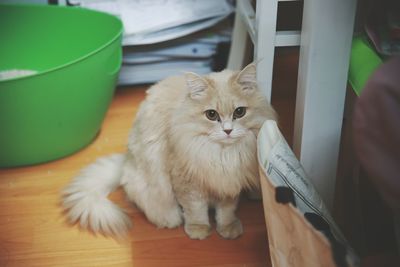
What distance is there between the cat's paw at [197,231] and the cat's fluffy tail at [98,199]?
0.58 ft

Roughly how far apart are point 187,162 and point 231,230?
0.26 m

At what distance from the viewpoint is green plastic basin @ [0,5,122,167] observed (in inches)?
55.3

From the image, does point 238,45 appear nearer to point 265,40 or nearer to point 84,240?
point 265,40

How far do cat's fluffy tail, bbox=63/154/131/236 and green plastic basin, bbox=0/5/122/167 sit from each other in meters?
0.19

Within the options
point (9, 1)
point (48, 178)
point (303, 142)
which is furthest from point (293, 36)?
point (9, 1)

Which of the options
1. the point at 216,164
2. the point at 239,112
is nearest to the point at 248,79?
the point at 239,112

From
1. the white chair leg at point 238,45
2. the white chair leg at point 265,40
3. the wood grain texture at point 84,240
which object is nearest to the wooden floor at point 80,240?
the wood grain texture at point 84,240

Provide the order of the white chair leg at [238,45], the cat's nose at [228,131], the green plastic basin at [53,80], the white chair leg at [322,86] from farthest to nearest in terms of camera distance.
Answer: the white chair leg at [238,45], the green plastic basin at [53,80], the cat's nose at [228,131], the white chair leg at [322,86]

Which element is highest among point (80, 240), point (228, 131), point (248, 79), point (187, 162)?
point (248, 79)

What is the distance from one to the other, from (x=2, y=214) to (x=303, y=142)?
918mm

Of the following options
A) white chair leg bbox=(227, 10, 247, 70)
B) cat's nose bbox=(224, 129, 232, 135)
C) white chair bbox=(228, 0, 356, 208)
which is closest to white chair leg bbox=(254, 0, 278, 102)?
white chair bbox=(228, 0, 356, 208)

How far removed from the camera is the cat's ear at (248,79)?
1.07 meters

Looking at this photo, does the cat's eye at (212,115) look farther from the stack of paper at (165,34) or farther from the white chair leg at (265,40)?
the stack of paper at (165,34)

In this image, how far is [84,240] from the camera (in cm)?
130
